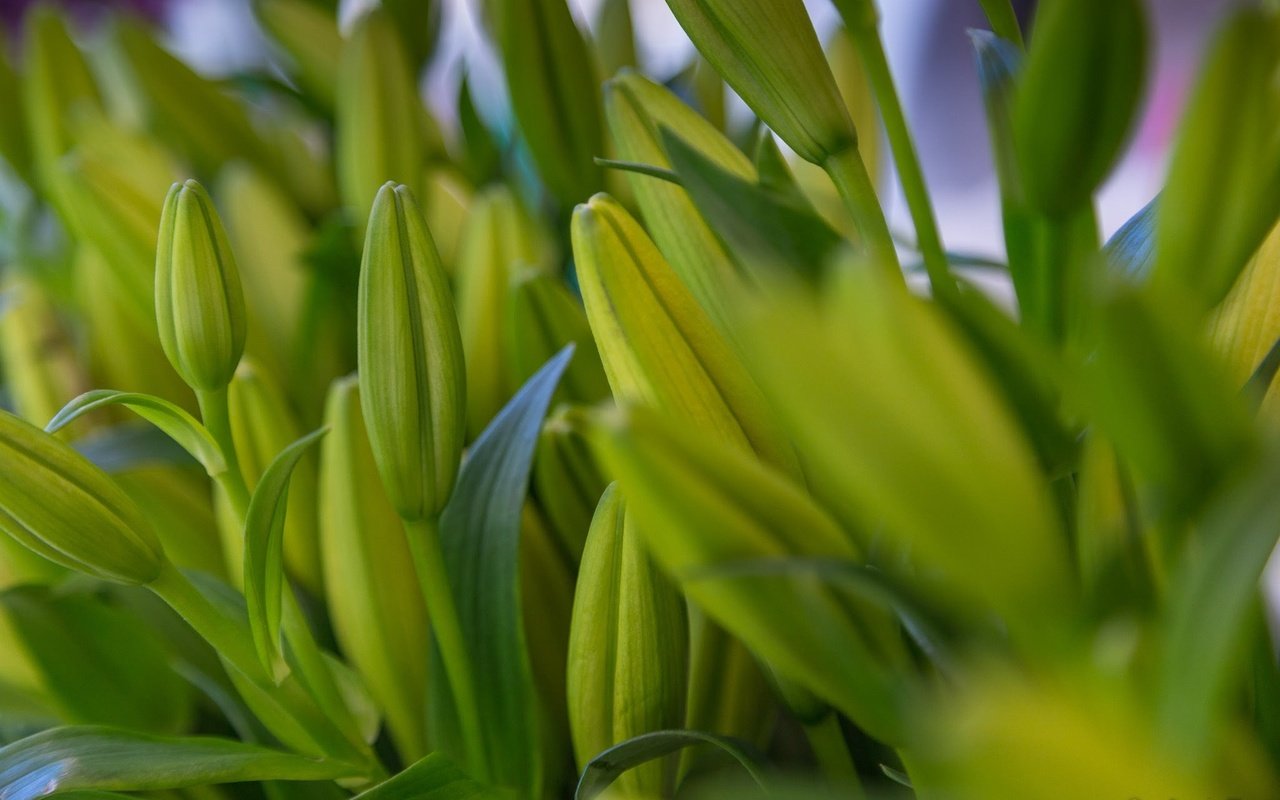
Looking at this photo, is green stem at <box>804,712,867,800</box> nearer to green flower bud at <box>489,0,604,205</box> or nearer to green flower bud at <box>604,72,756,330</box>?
green flower bud at <box>604,72,756,330</box>

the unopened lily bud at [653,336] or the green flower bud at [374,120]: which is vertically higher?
the green flower bud at [374,120]

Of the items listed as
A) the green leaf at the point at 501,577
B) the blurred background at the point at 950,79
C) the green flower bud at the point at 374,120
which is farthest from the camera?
the blurred background at the point at 950,79

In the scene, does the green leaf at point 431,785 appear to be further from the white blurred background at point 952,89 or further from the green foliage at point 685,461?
the white blurred background at point 952,89

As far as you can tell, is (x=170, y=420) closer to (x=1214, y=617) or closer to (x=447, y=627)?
(x=447, y=627)

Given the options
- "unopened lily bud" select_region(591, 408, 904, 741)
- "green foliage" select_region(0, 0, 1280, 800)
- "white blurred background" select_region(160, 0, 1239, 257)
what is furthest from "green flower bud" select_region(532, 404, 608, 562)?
"white blurred background" select_region(160, 0, 1239, 257)

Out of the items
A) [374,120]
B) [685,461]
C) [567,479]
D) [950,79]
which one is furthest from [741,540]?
[950,79]

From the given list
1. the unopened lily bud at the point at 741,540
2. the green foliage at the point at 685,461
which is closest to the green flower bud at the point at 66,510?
the green foliage at the point at 685,461
